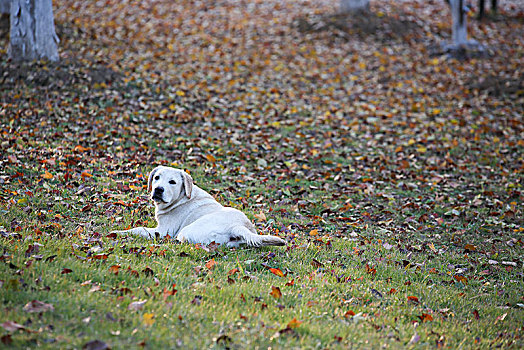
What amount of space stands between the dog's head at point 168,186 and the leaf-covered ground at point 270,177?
638 mm

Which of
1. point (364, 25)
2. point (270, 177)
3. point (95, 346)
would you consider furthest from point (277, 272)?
point (364, 25)

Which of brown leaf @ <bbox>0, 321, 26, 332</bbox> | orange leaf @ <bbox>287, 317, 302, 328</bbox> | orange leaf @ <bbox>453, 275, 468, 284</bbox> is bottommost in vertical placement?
orange leaf @ <bbox>453, 275, 468, 284</bbox>

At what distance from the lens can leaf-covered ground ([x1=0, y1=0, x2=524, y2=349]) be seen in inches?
166

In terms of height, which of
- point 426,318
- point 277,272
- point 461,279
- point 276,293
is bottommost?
point 461,279

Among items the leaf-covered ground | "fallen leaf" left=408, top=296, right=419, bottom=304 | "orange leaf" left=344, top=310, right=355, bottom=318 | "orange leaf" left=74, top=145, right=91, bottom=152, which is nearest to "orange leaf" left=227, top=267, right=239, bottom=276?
the leaf-covered ground

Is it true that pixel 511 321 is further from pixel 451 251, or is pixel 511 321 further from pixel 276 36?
pixel 276 36

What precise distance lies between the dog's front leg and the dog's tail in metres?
1.02

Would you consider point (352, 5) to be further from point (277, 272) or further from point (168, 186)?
point (277, 272)

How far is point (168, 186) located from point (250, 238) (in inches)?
53.4

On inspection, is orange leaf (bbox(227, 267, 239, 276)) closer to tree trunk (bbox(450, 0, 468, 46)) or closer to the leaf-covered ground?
the leaf-covered ground

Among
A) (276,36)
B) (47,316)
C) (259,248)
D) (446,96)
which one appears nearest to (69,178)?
(259,248)

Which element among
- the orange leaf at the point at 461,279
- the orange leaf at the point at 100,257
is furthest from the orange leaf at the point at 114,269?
the orange leaf at the point at 461,279

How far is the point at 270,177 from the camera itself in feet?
30.9

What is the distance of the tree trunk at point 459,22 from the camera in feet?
58.3
